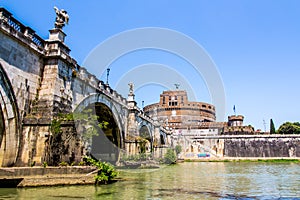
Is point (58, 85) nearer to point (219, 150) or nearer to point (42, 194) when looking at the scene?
point (42, 194)

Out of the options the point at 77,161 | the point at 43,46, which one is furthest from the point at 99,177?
the point at 43,46

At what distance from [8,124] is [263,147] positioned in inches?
2485

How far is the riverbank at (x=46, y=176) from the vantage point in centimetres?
1045

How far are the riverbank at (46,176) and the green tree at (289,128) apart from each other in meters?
77.8

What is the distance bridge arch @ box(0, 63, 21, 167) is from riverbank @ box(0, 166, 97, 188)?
1.97 m

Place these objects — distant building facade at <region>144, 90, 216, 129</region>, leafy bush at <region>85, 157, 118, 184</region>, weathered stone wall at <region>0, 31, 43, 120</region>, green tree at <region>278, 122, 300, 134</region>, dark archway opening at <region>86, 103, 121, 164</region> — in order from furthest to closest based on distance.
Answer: distant building facade at <region>144, 90, 216, 129</region>, green tree at <region>278, 122, 300, 134</region>, dark archway opening at <region>86, 103, 121, 164</region>, weathered stone wall at <region>0, 31, 43, 120</region>, leafy bush at <region>85, 157, 118, 184</region>

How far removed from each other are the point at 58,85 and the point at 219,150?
2306 inches

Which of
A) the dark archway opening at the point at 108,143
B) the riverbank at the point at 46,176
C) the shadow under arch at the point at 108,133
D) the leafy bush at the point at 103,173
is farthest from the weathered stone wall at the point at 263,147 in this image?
the riverbank at the point at 46,176

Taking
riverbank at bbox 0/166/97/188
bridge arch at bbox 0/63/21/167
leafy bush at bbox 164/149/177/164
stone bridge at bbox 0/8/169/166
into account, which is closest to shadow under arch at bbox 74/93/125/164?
stone bridge at bbox 0/8/169/166

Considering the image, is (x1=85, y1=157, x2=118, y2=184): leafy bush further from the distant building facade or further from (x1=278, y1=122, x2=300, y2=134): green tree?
(x1=278, y1=122, x2=300, y2=134): green tree

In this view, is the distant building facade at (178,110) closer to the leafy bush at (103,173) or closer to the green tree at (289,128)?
the green tree at (289,128)

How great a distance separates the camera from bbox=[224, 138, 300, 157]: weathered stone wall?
62.6 m

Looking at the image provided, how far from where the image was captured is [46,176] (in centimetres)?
1121

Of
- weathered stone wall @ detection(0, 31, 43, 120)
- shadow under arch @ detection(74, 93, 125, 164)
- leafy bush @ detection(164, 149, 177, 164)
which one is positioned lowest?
leafy bush @ detection(164, 149, 177, 164)
